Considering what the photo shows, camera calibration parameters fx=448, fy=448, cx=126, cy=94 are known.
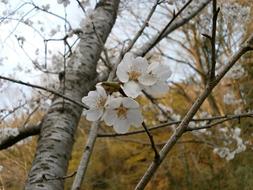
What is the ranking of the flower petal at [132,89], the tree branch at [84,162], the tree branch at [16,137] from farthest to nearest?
the tree branch at [16,137] < the tree branch at [84,162] < the flower petal at [132,89]

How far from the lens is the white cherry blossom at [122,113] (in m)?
0.82

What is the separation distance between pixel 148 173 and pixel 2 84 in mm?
2486

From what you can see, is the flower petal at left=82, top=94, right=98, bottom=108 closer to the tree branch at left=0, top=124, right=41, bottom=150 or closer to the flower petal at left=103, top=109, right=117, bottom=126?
the flower petal at left=103, top=109, right=117, bottom=126

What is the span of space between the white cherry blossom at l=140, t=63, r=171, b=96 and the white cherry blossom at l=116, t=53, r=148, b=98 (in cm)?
1

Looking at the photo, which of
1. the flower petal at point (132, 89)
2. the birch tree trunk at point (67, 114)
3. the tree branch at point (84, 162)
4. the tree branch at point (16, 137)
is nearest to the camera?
the flower petal at point (132, 89)

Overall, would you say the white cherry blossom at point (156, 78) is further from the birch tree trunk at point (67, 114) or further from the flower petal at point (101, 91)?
the birch tree trunk at point (67, 114)

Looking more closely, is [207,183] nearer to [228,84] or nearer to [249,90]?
[249,90]

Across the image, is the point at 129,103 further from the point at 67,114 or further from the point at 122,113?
the point at 67,114

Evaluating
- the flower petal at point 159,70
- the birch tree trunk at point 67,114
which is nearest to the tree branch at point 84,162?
the birch tree trunk at point 67,114

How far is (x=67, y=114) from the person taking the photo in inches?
76.6

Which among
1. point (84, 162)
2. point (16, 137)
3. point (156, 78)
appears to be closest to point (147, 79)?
point (156, 78)

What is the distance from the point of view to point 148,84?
2.73 ft

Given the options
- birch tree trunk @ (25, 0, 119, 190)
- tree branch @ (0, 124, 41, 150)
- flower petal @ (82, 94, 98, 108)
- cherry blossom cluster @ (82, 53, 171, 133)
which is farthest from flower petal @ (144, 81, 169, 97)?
tree branch @ (0, 124, 41, 150)

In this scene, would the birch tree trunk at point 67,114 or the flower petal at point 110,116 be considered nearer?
the flower petal at point 110,116
